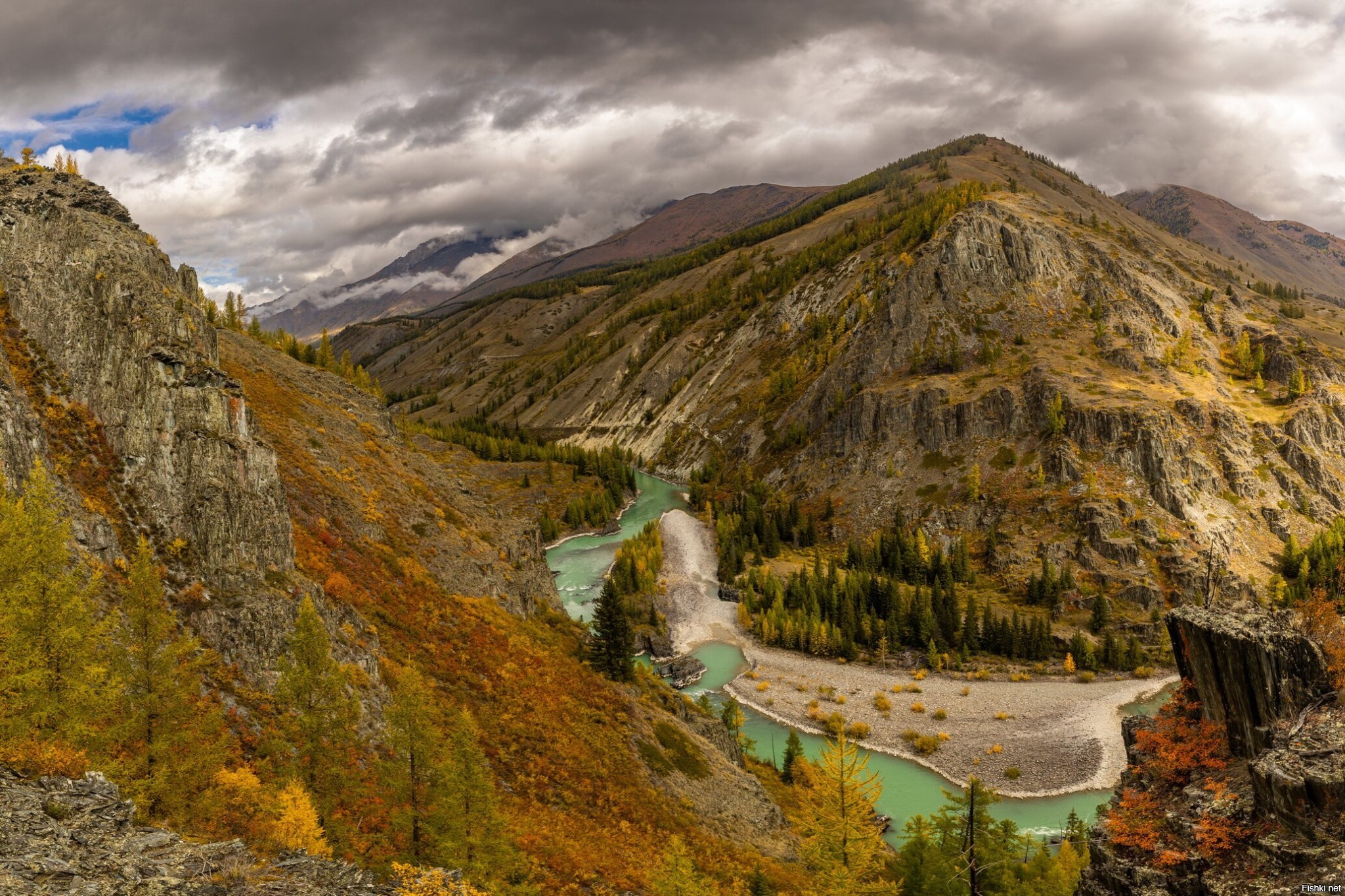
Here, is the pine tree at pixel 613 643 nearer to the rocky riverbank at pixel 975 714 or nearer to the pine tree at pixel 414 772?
the pine tree at pixel 414 772

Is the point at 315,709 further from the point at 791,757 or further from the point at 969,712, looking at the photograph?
the point at 969,712

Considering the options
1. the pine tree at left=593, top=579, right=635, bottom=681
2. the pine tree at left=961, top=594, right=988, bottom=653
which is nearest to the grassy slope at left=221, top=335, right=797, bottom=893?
the pine tree at left=593, top=579, right=635, bottom=681

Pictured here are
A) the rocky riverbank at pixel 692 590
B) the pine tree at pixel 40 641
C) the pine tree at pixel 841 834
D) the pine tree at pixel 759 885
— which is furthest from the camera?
the rocky riverbank at pixel 692 590

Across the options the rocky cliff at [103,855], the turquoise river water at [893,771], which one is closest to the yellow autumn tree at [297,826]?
Answer: the rocky cliff at [103,855]

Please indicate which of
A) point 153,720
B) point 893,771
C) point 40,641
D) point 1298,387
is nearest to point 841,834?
point 153,720

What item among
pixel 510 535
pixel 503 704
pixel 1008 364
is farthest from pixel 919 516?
pixel 503 704

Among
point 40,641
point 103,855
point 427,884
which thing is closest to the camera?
point 103,855
